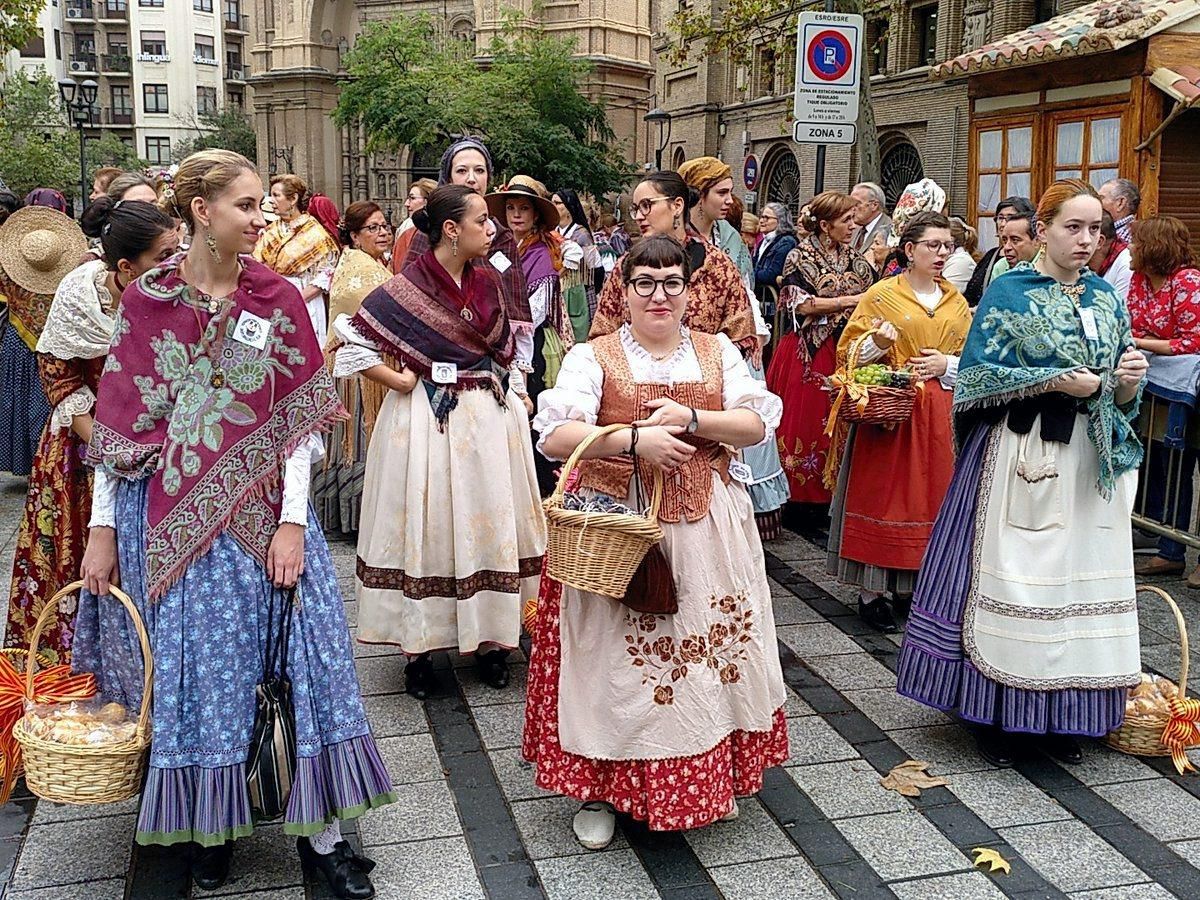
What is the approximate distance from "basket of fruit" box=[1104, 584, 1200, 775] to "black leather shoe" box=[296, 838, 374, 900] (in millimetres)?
2679

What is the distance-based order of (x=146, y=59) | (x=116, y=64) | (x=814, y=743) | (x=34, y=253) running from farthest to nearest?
(x=116, y=64) < (x=146, y=59) < (x=34, y=253) < (x=814, y=743)

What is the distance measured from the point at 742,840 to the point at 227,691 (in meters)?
1.63

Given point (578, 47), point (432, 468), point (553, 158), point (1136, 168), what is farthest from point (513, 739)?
point (578, 47)

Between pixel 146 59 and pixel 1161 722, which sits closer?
pixel 1161 722

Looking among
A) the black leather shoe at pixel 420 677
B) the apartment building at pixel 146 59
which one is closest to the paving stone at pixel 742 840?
the black leather shoe at pixel 420 677

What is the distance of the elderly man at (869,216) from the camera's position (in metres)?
7.93

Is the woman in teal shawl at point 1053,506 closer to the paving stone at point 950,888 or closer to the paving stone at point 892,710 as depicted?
the paving stone at point 892,710

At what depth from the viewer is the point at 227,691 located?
3.20 meters

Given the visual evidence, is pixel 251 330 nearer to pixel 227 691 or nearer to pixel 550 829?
pixel 227 691

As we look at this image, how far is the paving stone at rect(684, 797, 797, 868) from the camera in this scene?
3658mm

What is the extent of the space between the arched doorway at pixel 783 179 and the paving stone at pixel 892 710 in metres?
22.3

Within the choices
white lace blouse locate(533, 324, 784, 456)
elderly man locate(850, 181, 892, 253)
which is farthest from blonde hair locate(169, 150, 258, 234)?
elderly man locate(850, 181, 892, 253)

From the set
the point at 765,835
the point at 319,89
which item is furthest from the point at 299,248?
the point at 319,89

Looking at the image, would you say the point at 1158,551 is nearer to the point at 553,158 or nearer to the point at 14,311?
the point at 14,311
